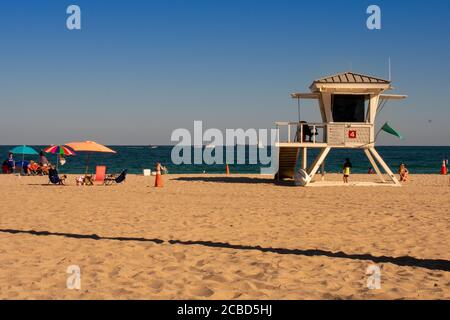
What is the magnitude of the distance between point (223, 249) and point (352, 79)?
15.7 metres

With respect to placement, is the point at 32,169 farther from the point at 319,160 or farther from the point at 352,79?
the point at 352,79

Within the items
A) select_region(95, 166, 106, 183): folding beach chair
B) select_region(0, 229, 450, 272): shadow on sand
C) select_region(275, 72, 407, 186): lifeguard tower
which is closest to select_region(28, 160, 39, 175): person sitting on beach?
select_region(95, 166, 106, 183): folding beach chair

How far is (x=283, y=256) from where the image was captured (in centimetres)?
785

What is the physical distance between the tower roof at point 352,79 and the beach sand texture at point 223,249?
26.5 ft

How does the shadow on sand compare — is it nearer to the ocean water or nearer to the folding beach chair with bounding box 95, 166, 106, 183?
the folding beach chair with bounding box 95, 166, 106, 183

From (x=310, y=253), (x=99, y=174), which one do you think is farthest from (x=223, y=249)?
(x=99, y=174)

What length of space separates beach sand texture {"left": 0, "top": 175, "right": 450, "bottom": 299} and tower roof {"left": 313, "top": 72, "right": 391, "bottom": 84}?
809cm

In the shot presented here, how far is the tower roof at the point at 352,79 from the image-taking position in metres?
21.7

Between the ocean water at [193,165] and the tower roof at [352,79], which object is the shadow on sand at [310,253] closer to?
the tower roof at [352,79]

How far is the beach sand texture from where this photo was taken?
19.9 feet

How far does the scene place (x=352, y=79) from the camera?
21938 mm
